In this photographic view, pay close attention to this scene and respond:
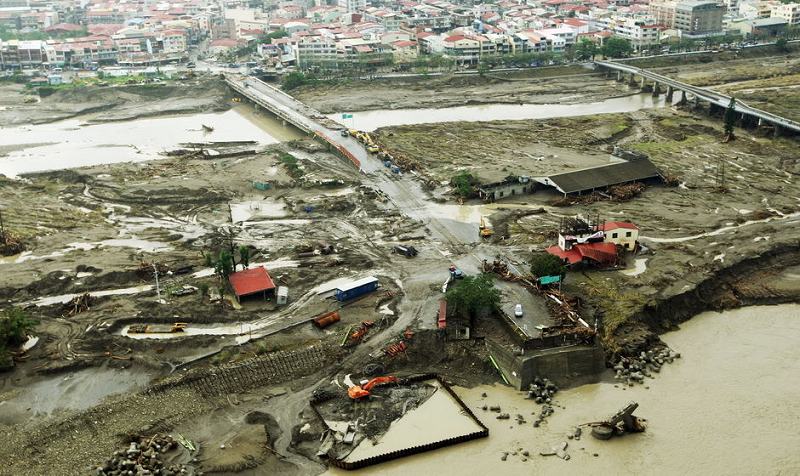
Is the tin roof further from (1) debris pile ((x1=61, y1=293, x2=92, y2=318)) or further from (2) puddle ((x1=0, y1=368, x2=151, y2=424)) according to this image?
(2) puddle ((x1=0, y1=368, x2=151, y2=424))

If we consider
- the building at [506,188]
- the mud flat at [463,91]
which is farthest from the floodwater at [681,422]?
the mud flat at [463,91]

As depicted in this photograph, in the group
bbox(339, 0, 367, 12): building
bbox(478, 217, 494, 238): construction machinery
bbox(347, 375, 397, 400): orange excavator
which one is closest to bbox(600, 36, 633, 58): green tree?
bbox(339, 0, 367, 12): building

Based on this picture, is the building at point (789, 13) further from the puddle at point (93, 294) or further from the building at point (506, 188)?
the puddle at point (93, 294)

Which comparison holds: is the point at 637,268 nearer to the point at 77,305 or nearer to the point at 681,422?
the point at 681,422

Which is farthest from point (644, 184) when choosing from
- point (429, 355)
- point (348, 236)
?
point (429, 355)

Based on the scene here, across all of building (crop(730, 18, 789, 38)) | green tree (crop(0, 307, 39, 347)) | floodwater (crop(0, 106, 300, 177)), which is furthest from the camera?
building (crop(730, 18, 789, 38))

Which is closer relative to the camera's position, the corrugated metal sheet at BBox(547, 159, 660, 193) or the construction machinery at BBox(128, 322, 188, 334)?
the construction machinery at BBox(128, 322, 188, 334)
